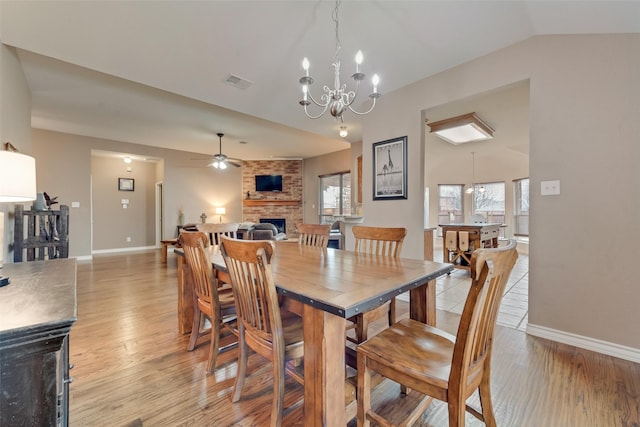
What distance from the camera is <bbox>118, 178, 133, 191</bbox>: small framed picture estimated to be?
7.41 m

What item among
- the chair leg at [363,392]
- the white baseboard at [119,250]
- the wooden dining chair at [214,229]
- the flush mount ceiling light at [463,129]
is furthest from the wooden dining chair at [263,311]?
the white baseboard at [119,250]

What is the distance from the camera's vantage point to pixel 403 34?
7.64 ft

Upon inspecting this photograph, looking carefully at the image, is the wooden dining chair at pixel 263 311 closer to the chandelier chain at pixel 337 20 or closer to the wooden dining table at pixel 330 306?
the wooden dining table at pixel 330 306

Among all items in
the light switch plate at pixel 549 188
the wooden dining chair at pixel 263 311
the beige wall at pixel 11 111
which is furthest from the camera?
the beige wall at pixel 11 111

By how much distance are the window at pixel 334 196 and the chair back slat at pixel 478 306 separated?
6.31 m

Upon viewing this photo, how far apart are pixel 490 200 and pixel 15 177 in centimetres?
1023

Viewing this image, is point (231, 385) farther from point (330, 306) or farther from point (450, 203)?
point (450, 203)

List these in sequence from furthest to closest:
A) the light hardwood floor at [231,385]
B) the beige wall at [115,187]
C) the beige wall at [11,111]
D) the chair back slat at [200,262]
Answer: the beige wall at [115,187], the beige wall at [11,111], the chair back slat at [200,262], the light hardwood floor at [231,385]

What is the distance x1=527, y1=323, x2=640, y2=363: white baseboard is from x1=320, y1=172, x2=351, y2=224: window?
5.30m

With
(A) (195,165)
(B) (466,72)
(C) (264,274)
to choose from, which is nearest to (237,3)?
(C) (264,274)

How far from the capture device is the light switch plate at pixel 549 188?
7.21ft

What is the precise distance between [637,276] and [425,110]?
227 centimetres

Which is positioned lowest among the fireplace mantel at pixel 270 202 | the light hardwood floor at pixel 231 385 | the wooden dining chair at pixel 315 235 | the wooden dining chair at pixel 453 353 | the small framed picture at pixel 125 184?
the light hardwood floor at pixel 231 385

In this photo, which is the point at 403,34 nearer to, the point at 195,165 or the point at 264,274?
the point at 264,274
